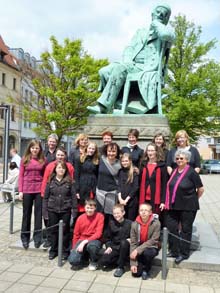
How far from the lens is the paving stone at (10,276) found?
429 centimetres

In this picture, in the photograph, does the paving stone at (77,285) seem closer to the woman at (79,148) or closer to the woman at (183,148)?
the woman at (79,148)

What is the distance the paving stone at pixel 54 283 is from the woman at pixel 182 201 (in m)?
1.57

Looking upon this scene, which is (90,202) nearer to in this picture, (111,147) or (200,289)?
(111,147)

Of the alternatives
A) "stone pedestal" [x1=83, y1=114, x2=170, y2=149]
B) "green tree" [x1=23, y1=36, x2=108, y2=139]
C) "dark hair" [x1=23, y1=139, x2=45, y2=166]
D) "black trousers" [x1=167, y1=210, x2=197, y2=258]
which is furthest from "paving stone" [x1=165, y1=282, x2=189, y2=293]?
"green tree" [x1=23, y1=36, x2=108, y2=139]

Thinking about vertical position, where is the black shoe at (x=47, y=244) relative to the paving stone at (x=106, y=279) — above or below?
above

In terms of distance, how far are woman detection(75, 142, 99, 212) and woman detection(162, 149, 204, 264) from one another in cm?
105

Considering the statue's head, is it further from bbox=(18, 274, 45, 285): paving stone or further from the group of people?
bbox=(18, 274, 45, 285): paving stone

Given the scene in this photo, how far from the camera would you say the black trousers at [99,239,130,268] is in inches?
180

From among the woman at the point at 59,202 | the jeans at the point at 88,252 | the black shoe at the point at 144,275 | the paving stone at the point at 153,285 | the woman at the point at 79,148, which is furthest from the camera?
the woman at the point at 79,148

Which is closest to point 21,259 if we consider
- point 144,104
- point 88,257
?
point 88,257

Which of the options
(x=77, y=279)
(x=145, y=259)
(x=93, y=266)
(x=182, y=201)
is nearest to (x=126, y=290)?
(x=145, y=259)

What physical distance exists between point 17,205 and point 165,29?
608 cm

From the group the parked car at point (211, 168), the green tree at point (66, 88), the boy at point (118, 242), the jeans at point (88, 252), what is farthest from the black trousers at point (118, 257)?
the parked car at point (211, 168)

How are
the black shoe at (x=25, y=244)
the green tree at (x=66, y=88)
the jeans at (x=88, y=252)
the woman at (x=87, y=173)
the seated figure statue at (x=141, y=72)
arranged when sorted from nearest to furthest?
the jeans at (x=88, y=252) < the woman at (x=87, y=173) < the black shoe at (x=25, y=244) < the seated figure statue at (x=141, y=72) < the green tree at (x=66, y=88)
